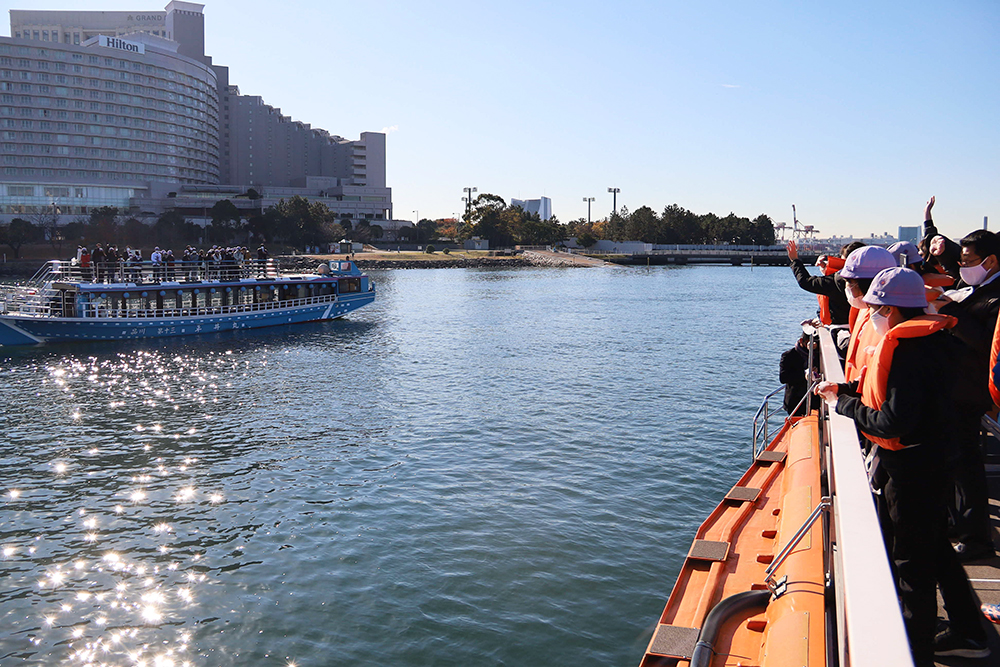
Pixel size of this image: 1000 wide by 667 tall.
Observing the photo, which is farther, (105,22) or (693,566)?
(105,22)

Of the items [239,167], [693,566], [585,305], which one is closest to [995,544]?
[693,566]

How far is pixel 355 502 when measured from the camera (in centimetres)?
1472

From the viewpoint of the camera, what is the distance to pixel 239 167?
6969 inches

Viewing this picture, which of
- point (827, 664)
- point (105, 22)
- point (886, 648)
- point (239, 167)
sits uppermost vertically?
point (105, 22)

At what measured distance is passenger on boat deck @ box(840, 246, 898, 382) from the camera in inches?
215

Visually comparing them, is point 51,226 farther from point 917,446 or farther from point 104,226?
point 917,446

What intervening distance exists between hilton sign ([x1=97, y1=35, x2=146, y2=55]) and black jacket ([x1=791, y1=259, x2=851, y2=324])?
163 meters

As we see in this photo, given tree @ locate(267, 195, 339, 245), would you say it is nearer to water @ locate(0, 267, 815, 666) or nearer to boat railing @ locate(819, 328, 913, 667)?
water @ locate(0, 267, 815, 666)

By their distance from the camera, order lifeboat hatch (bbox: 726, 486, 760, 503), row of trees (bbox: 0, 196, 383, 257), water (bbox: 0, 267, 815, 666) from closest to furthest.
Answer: lifeboat hatch (bbox: 726, 486, 760, 503) < water (bbox: 0, 267, 815, 666) < row of trees (bbox: 0, 196, 383, 257)

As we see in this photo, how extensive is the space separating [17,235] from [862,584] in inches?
4777

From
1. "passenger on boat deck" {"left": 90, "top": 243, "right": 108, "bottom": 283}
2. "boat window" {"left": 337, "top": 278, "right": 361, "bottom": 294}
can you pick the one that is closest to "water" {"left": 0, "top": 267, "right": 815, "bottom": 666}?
"passenger on boat deck" {"left": 90, "top": 243, "right": 108, "bottom": 283}

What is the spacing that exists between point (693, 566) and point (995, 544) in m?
2.71

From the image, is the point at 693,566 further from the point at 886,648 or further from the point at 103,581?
the point at 103,581

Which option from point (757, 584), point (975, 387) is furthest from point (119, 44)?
point (975, 387)
